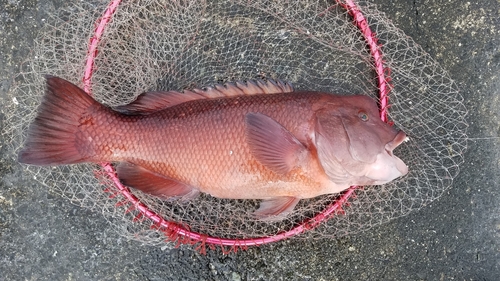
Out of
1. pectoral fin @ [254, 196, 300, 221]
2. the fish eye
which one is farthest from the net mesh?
the fish eye

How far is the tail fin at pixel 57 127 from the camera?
1760 millimetres

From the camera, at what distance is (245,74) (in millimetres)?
2307

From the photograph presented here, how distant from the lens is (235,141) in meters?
1.79

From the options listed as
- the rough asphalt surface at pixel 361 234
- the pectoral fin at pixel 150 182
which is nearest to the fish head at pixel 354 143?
the pectoral fin at pixel 150 182

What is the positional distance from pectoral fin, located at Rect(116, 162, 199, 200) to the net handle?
0.79ft

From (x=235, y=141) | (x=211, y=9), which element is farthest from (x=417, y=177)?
(x=211, y=9)

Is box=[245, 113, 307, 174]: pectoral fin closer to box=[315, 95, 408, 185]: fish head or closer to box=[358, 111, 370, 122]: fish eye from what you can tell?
box=[315, 95, 408, 185]: fish head

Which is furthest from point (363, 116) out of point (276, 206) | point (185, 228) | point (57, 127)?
point (57, 127)

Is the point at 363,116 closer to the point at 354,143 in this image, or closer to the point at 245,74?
the point at 354,143

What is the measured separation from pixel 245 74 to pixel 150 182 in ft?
2.67

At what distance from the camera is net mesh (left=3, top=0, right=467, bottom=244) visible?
87.4 inches

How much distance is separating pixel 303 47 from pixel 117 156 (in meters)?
1.15

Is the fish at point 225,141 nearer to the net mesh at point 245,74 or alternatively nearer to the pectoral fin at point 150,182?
the pectoral fin at point 150,182

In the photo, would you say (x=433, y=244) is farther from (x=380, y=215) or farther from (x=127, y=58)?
(x=127, y=58)
